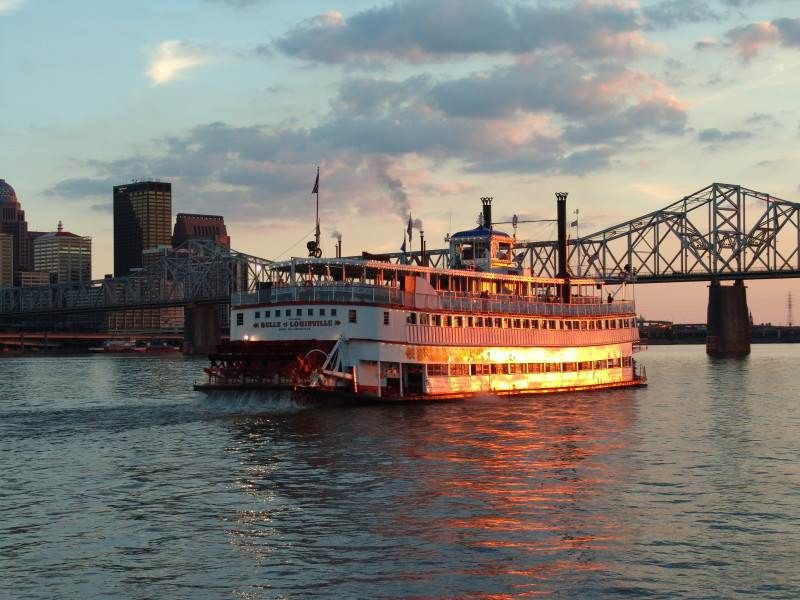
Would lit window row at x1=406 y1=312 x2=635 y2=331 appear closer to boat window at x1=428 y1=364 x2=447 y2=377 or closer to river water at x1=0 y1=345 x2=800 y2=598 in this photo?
boat window at x1=428 y1=364 x2=447 y2=377

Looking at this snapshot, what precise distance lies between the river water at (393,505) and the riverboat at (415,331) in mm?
2491

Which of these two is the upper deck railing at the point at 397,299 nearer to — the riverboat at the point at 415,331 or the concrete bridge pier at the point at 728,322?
the riverboat at the point at 415,331

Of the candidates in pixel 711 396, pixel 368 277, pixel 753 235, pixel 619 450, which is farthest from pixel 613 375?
pixel 753 235

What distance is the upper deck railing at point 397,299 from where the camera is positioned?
2256 inches

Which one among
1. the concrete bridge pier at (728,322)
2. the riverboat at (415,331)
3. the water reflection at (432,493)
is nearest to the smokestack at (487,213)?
the riverboat at (415,331)

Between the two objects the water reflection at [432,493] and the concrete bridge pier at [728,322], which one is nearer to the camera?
the water reflection at [432,493]

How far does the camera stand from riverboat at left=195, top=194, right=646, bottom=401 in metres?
56.0

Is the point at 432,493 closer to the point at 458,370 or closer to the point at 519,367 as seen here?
the point at 458,370

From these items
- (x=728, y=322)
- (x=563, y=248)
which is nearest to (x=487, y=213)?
(x=563, y=248)

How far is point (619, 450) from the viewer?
43.2 metres

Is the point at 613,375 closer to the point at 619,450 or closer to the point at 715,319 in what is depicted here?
the point at 619,450

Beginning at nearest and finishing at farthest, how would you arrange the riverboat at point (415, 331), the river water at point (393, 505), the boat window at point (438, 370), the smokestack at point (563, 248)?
the river water at point (393, 505) < the riverboat at point (415, 331) < the boat window at point (438, 370) < the smokestack at point (563, 248)

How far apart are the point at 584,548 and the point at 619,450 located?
58.1ft

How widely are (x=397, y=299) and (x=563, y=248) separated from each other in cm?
2536
